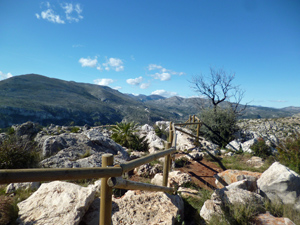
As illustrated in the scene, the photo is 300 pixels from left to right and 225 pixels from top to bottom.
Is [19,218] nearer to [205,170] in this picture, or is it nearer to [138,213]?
[138,213]

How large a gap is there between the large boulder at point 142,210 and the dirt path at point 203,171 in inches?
89.7

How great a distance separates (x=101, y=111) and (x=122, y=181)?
116729 millimetres

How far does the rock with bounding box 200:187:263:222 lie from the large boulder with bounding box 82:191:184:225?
0.48 metres

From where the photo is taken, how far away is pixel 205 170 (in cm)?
639

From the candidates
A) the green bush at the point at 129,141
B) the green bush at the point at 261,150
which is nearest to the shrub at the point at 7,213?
the green bush at the point at 129,141

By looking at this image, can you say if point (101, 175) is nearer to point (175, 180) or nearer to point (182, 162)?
point (175, 180)

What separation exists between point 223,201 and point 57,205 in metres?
2.98

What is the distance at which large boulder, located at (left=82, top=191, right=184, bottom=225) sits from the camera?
8.47 feet

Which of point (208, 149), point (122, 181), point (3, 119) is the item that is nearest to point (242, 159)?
point (208, 149)

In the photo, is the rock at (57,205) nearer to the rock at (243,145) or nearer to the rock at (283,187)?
the rock at (283,187)

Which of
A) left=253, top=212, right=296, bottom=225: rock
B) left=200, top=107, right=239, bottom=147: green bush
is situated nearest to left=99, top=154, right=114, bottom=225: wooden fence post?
left=253, top=212, right=296, bottom=225: rock

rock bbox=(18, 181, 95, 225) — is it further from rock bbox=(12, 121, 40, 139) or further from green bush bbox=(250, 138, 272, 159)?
rock bbox=(12, 121, 40, 139)

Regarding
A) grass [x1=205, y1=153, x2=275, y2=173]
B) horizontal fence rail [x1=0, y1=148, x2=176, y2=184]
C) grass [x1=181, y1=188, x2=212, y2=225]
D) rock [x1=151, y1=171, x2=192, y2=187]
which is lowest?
grass [x1=205, y1=153, x2=275, y2=173]

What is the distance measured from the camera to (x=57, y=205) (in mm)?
2553
